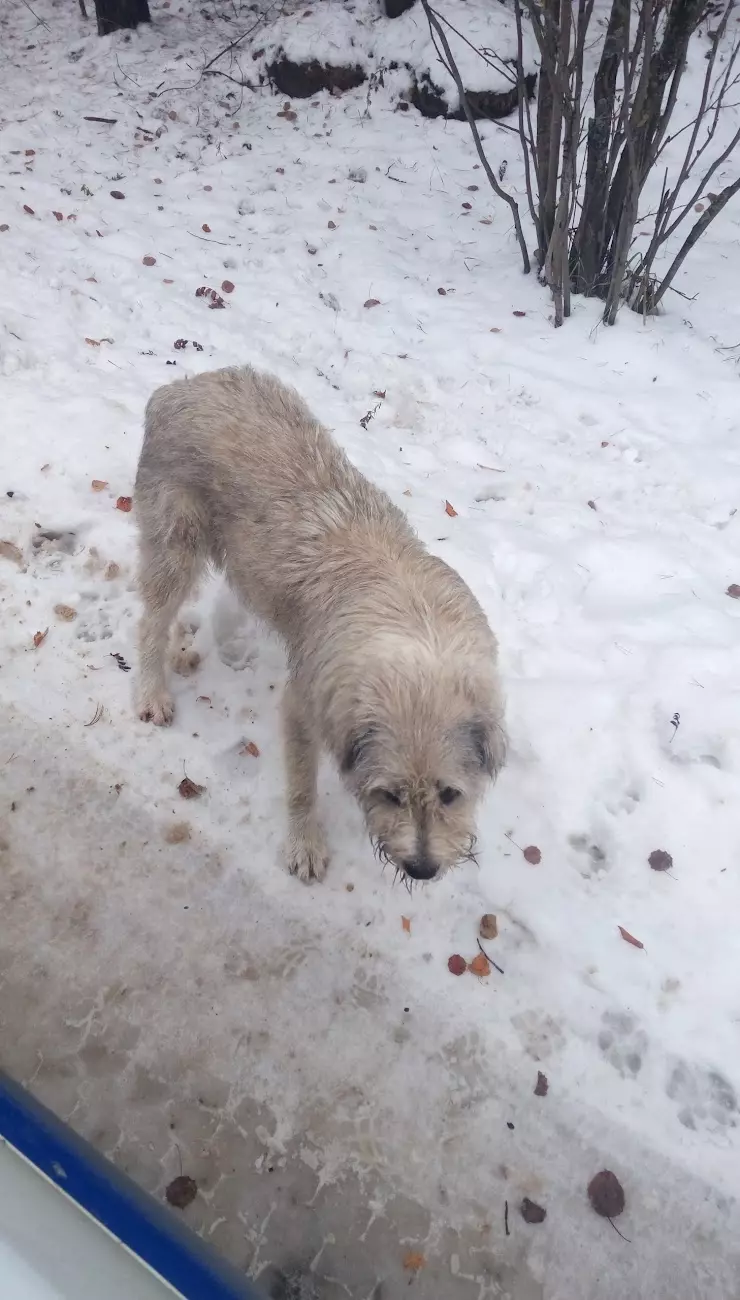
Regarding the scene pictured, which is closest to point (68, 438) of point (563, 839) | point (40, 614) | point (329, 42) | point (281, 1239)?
point (40, 614)

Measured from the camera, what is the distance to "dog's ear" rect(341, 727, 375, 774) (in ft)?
7.00

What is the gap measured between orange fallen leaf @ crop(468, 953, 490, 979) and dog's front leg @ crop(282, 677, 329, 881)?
66 centimetres

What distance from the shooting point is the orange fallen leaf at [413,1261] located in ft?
7.20

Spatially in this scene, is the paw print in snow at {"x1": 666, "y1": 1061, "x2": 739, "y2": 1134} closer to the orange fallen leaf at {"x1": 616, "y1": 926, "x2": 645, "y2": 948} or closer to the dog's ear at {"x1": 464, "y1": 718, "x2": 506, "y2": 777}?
the orange fallen leaf at {"x1": 616, "y1": 926, "x2": 645, "y2": 948}

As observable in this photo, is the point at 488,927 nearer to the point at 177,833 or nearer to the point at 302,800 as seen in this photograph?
the point at 302,800

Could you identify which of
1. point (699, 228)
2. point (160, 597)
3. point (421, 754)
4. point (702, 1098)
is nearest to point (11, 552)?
point (160, 597)

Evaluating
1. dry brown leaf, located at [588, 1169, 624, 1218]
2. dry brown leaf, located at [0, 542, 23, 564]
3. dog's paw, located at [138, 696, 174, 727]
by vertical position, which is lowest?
dry brown leaf, located at [588, 1169, 624, 1218]

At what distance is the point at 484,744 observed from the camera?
219 centimetres

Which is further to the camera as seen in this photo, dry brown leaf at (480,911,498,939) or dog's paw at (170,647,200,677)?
dog's paw at (170,647,200,677)

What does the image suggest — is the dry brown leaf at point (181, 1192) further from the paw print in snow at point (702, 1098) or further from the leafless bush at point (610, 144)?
the leafless bush at point (610, 144)

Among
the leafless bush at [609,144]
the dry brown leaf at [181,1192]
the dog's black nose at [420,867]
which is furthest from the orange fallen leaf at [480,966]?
the leafless bush at [609,144]

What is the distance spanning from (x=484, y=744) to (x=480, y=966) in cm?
103

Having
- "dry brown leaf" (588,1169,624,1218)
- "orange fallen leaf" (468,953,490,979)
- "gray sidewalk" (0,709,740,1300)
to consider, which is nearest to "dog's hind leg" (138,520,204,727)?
"gray sidewalk" (0,709,740,1300)

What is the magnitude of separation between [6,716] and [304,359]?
10.5 feet
